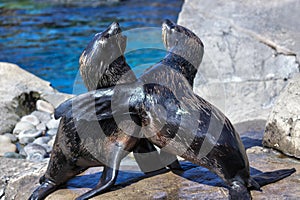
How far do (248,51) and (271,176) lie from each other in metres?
3.77

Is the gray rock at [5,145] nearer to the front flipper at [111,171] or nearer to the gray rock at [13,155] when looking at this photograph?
the gray rock at [13,155]

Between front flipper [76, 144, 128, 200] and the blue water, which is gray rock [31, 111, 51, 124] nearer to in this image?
the blue water

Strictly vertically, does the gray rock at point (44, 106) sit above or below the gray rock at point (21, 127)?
above

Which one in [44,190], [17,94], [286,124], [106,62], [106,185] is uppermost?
[106,62]

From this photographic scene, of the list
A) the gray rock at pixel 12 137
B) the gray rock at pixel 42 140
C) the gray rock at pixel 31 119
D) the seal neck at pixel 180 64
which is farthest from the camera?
the gray rock at pixel 31 119

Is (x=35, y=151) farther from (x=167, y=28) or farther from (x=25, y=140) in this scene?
(x=167, y=28)

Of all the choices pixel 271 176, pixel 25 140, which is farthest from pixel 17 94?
pixel 271 176

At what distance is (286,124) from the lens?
4480mm

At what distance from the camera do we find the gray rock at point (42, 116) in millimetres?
7754

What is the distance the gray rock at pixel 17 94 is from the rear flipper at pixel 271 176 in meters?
4.56

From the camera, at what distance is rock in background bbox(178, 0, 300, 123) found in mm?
6895

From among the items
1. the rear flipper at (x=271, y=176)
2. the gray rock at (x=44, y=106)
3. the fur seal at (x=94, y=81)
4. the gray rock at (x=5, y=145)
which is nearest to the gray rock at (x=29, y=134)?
the gray rock at (x=5, y=145)

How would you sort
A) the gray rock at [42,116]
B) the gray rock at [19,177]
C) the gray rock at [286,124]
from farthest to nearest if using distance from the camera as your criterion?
the gray rock at [42,116] < the gray rock at [286,124] < the gray rock at [19,177]

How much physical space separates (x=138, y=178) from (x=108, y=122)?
20.9 inches
